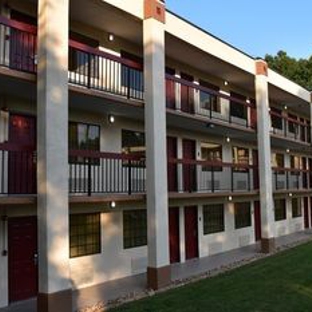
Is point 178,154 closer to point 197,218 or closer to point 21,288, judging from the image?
point 197,218

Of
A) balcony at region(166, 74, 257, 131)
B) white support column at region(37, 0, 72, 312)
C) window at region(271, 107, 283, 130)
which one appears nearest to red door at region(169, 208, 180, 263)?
balcony at region(166, 74, 257, 131)

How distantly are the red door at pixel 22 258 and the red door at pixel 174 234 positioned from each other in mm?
7226

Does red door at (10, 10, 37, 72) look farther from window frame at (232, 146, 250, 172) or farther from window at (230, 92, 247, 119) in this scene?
window frame at (232, 146, 250, 172)

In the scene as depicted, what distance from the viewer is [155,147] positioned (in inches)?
618

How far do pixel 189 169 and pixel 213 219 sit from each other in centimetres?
356

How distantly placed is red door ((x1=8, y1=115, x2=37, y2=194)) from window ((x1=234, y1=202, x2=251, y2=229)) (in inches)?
550

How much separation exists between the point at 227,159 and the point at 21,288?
13675 mm

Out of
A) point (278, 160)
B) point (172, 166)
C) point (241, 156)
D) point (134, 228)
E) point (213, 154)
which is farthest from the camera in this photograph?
point (278, 160)

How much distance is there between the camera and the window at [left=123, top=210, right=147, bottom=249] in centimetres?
1792

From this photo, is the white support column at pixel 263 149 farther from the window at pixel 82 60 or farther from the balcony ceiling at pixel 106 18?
the window at pixel 82 60

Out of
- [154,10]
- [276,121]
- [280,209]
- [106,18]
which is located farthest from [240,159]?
[106,18]

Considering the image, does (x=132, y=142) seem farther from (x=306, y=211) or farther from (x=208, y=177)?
(x=306, y=211)

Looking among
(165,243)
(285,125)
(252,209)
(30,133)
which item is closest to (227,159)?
(252,209)

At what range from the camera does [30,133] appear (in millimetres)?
14578
